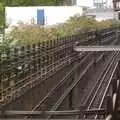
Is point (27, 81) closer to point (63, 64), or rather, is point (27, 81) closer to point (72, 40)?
point (63, 64)

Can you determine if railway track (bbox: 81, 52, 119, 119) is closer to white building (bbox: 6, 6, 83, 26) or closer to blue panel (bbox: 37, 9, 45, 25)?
blue panel (bbox: 37, 9, 45, 25)

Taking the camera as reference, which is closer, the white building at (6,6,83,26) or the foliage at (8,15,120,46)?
the foliage at (8,15,120,46)

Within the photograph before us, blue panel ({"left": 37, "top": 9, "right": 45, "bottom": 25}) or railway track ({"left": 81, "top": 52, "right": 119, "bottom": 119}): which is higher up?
blue panel ({"left": 37, "top": 9, "right": 45, "bottom": 25})

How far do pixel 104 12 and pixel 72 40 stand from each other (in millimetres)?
60045

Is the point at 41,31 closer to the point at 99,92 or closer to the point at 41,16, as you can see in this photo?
the point at 99,92

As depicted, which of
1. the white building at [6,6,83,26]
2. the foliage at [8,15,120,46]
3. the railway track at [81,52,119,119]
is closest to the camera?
the railway track at [81,52,119,119]

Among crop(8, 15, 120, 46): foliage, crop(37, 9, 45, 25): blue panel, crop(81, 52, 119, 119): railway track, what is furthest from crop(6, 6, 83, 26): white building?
crop(81, 52, 119, 119): railway track

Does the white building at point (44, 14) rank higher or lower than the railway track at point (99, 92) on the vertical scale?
higher

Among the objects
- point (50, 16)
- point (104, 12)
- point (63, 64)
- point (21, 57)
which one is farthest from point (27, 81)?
point (104, 12)

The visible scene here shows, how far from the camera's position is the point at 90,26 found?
4578 centimetres

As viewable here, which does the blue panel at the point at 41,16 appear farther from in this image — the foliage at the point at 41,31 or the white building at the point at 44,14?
the foliage at the point at 41,31

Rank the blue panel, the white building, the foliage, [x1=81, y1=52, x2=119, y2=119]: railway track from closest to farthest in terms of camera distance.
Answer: [x1=81, y1=52, x2=119, y2=119]: railway track, the foliage, the blue panel, the white building

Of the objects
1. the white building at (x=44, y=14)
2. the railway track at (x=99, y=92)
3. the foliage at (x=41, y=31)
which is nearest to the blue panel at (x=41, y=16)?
the white building at (x=44, y=14)

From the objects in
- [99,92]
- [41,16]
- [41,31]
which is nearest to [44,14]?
[41,16]
